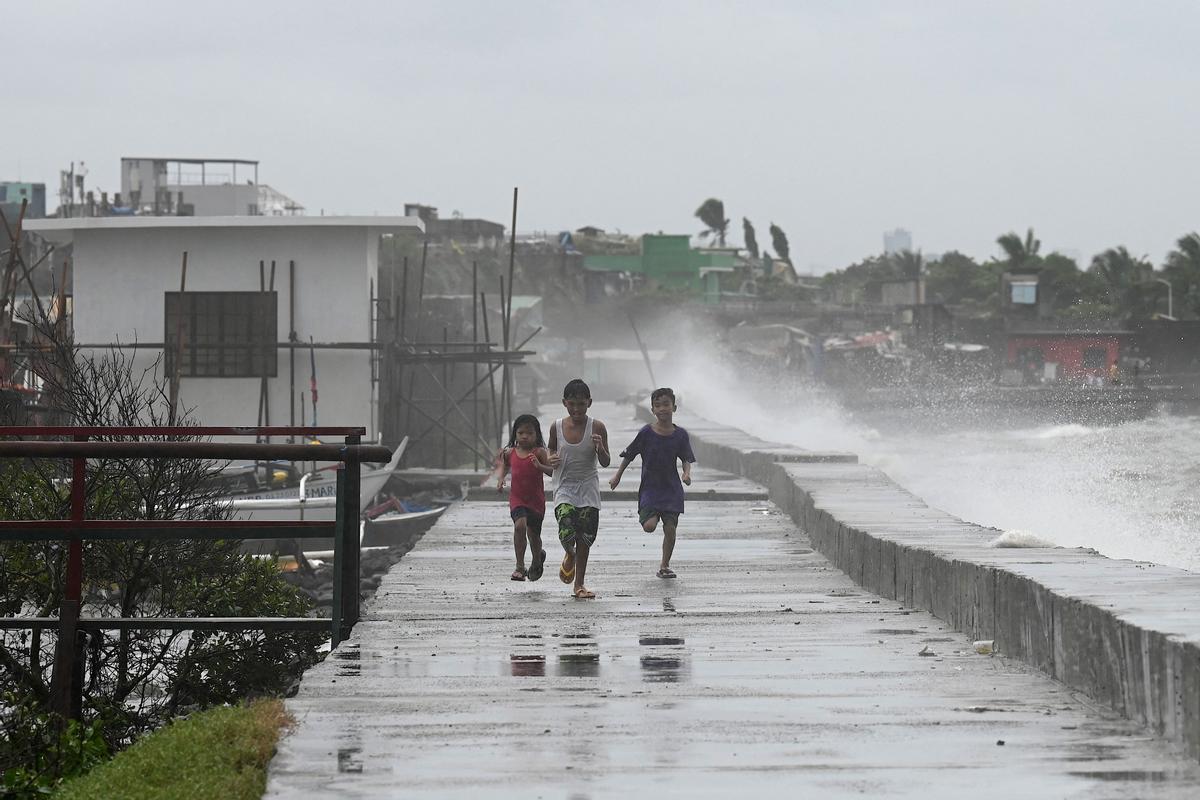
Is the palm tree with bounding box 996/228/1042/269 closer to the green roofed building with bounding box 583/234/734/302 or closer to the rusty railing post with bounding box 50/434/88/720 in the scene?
the green roofed building with bounding box 583/234/734/302

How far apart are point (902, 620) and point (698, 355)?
8990 cm

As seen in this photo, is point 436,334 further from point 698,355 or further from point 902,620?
point 698,355

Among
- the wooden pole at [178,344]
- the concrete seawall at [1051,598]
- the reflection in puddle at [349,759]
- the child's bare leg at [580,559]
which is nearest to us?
the reflection in puddle at [349,759]

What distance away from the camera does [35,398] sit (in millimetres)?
28656

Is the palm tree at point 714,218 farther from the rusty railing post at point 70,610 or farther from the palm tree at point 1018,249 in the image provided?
the rusty railing post at point 70,610

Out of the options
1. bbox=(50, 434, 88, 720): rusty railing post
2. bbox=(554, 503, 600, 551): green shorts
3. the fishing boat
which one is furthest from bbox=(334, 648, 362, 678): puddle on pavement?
the fishing boat

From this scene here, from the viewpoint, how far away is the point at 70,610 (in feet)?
25.4

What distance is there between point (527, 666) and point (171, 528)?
171 cm

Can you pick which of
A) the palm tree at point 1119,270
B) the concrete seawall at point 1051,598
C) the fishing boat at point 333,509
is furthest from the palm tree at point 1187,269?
the concrete seawall at point 1051,598

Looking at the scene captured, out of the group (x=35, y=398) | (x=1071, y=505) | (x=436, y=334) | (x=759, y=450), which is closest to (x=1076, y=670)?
(x=759, y=450)

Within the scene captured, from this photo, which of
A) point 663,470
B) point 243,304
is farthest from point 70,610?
point 243,304

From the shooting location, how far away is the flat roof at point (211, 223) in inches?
1152

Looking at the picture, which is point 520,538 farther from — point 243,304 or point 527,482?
point 243,304

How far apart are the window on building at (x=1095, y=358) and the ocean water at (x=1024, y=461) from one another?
11.7 m
